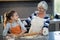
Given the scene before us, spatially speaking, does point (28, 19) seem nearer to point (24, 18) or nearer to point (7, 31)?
point (24, 18)

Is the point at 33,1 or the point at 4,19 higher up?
the point at 33,1

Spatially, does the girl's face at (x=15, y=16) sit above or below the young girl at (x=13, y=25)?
above

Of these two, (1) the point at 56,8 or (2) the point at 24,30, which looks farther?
(1) the point at 56,8

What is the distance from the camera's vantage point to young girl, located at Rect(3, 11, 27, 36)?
79 cm

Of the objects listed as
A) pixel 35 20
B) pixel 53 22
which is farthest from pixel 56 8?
pixel 35 20

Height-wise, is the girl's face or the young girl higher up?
the girl's face

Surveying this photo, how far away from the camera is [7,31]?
0.79 m

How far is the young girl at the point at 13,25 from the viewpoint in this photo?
2.59 ft

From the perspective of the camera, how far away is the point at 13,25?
792 millimetres

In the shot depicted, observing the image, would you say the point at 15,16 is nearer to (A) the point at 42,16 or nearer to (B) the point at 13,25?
(B) the point at 13,25

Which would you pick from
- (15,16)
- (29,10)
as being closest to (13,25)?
(15,16)

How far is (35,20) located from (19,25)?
0.10 m

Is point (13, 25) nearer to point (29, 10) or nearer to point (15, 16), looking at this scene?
point (15, 16)

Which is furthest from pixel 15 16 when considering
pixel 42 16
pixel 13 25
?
pixel 42 16
